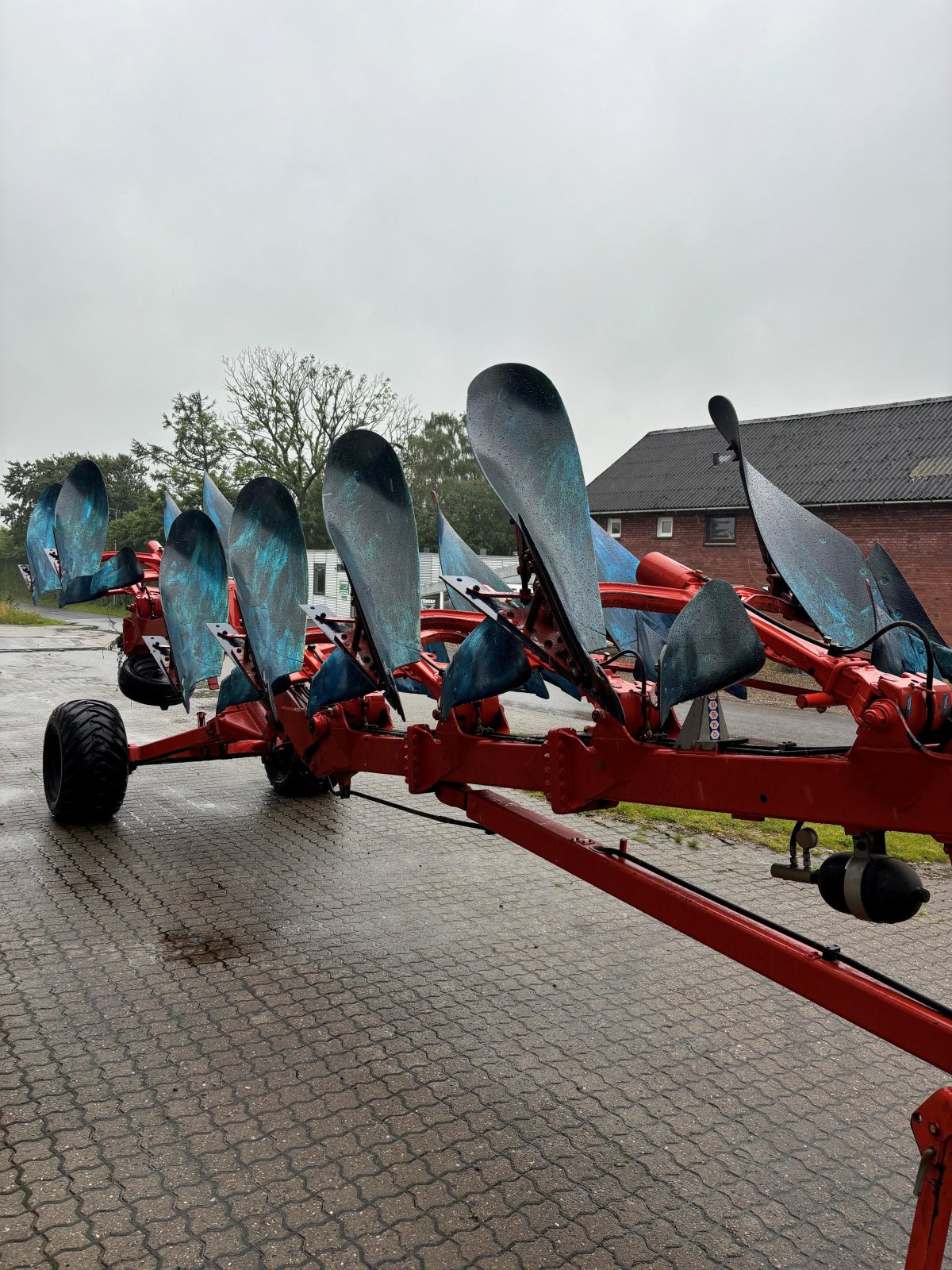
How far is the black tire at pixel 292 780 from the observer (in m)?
7.95

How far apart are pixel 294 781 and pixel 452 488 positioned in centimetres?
5610

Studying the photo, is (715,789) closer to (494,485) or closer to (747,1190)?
(494,485)

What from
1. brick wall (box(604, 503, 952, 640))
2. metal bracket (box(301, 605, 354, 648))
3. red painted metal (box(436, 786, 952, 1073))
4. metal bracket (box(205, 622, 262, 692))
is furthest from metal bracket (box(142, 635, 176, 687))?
brick wall (box(604, 503, 952, 640))

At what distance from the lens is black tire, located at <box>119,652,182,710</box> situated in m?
7.23

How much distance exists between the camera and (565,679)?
3355mm

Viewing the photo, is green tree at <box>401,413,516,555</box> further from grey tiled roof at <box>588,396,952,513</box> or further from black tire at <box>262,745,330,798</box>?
black tire at <box>262,745,330,798</box>

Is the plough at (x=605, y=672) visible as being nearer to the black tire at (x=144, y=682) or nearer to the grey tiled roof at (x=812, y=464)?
the black tire at (x=144, y=682)

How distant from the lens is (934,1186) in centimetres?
219

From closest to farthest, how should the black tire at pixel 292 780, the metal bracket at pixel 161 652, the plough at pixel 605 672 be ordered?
the plough at pixel 605 672
the metal bracket at pixel 161 652
the black tire at pixel 292 780

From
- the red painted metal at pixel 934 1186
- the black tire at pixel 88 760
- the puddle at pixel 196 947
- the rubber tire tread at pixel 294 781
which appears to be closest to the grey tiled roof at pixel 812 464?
the rubber tire tread at pixel 294 781

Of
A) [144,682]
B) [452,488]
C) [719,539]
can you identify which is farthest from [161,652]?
[452,488]

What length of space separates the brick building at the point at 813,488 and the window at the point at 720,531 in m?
0.02

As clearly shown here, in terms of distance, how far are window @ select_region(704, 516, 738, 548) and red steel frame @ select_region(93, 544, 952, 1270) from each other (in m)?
21.3

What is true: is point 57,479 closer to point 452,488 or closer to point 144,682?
point 452,488
